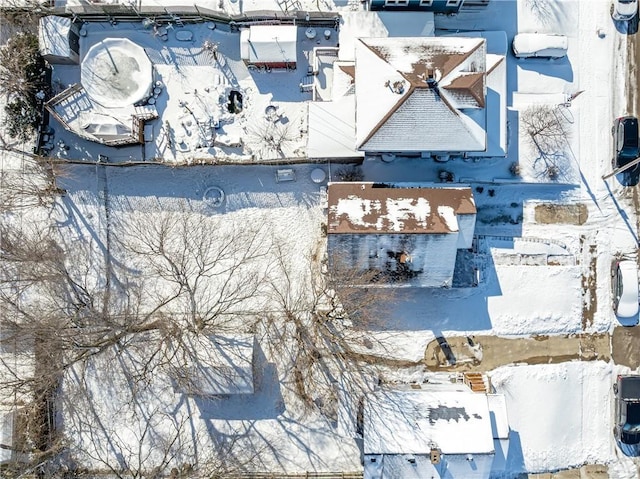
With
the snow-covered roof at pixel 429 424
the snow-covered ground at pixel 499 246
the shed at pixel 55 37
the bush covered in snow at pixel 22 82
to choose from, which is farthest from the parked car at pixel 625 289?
the bush covered in snow at pixel 22 82

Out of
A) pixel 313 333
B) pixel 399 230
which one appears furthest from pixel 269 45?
pixel 313 333

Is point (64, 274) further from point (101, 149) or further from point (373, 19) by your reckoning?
point (373, 19)

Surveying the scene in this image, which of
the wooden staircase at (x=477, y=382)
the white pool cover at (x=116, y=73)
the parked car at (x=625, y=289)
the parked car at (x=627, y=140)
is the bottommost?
the wooden staircase at (x=477, y=382)

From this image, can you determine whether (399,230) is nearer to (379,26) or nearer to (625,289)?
(379,26)

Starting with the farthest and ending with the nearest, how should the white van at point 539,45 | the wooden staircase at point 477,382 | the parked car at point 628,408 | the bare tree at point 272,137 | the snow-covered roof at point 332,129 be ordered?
1. the bare tree at point 272,137
2. the white van at point 539,45
3. the parked car at point 628,408
4. the snow-covered roof at point 332,129
5. the wooden staircase at point 477,382

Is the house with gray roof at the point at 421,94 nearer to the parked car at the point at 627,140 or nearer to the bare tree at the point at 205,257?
the parked car at the point at 627,140

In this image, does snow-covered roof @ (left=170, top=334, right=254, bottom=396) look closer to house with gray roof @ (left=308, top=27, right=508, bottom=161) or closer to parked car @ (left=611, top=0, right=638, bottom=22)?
house with gray roof @ (left=308, top=27, right=508, bottom=161)
